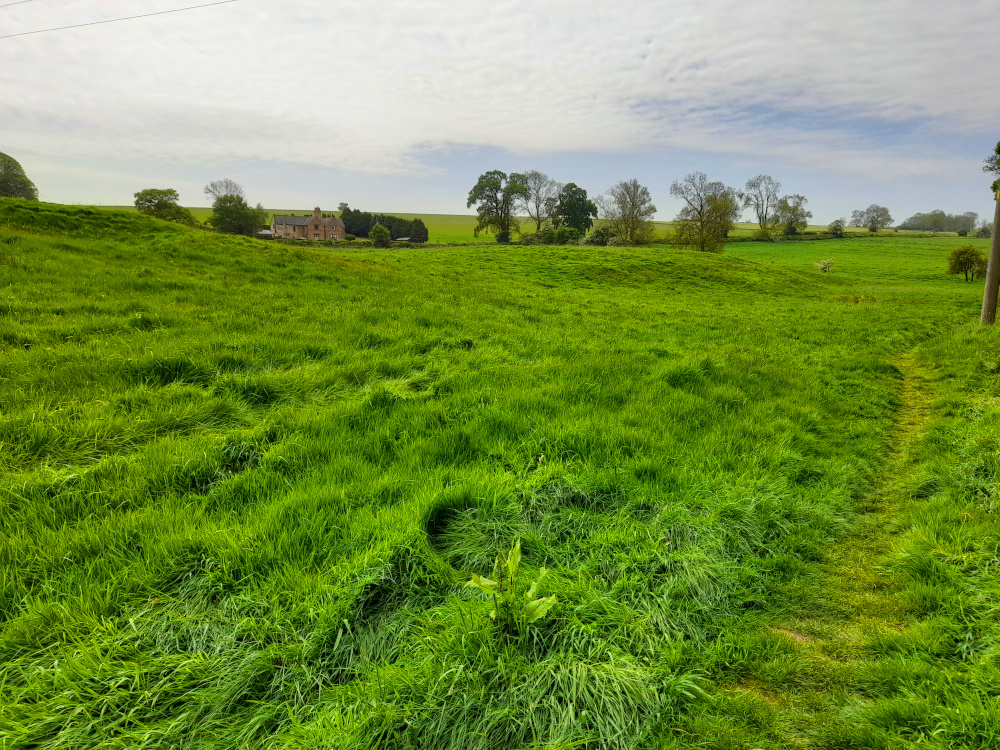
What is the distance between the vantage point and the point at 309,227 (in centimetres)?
9844

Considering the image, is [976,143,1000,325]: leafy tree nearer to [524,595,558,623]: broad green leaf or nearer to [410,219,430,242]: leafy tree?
[524,595,558,623]: broad green leaf

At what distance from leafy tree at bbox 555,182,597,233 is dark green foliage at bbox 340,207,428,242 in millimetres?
27467

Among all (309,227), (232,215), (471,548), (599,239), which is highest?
(309,227)

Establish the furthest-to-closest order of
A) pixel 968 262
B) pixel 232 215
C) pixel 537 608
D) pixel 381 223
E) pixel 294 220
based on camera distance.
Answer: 1. pixel 294 220
2. pixel 381 223
3. pixel 232 215
4. pixel 968 262
5. pixel 537 608

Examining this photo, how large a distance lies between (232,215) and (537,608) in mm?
79865

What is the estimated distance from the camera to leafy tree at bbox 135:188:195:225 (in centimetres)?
5184

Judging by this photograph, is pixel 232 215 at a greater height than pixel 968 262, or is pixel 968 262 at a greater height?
pixel 232 215

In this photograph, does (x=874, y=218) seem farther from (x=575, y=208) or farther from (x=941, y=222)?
(x=575, y=208)

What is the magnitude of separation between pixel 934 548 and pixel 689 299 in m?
24.2

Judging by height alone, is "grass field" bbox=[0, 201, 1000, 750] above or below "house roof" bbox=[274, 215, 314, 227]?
below

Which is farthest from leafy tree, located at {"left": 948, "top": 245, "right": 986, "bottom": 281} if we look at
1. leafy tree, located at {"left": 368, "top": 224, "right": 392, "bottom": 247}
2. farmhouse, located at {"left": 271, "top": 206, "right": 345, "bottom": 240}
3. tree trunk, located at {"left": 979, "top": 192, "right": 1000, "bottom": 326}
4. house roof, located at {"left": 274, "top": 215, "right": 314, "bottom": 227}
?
house roof, located at {"left": 274, "top": 215, "right": 314, "bottom": 227}

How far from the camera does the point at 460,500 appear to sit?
390cm

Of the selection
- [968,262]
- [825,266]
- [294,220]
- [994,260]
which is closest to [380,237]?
[294,220]

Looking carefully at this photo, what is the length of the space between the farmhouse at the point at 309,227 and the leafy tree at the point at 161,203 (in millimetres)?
41852
